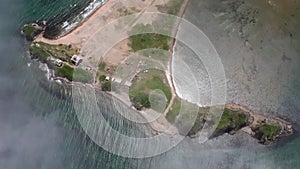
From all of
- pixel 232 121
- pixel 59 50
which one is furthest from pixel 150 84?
pixel 59 50

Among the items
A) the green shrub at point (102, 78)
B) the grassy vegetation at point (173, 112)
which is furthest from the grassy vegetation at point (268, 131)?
the green shrub at point (102, 78)

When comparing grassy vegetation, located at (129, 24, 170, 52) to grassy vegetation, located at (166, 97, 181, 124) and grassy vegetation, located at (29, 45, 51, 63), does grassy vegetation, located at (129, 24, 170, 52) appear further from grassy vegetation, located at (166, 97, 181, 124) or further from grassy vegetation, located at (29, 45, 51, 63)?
grassy vegetation, located at (29, 45, 51, 63)

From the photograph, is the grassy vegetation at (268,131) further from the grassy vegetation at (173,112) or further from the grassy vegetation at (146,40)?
the grassy vegetation at (146,40)

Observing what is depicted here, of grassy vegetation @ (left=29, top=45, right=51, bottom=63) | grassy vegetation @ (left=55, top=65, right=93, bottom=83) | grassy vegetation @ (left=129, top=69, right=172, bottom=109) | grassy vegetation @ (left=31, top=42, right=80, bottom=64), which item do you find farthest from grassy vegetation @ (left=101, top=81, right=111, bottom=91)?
grassy vegetation @ (left=29, top=45, right=51, bottom=63)

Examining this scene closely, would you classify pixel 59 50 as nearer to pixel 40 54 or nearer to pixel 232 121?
pixel 40 54

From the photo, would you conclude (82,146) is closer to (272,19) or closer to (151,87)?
(151,87)

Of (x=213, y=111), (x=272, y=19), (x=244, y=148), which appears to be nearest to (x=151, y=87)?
(x=213, y=111)

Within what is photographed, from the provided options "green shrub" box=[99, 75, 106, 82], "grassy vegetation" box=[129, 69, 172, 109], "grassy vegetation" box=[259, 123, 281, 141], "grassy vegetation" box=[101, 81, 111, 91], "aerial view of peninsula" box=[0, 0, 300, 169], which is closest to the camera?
"aerial view of peninsula" box=[0, 0, 300, 169]
